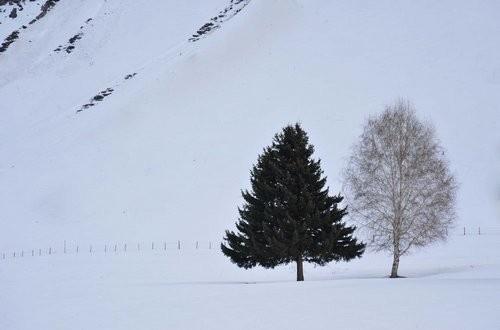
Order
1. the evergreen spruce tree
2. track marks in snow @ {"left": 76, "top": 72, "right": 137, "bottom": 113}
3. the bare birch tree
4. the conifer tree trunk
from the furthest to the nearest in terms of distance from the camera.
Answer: track marks in snow @ {"left": 76, "top": 72, "right": 137, "bottom": 113}
the conifer tree trunk
the bare birch tree
the evergreen spruce tree

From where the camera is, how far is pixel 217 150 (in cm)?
5259

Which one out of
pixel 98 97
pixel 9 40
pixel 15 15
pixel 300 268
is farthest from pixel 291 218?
pixel 15 15

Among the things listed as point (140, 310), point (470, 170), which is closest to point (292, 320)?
point (140, 310)

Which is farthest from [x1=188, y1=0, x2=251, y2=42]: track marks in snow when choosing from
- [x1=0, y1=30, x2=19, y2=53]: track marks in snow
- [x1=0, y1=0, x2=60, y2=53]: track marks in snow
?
[x1=0, y1=0, x2=60, y2=53]: track marks in snow

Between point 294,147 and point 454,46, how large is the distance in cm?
4324

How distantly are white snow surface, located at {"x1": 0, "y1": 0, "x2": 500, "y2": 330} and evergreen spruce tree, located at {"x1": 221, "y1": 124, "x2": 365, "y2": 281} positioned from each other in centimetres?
158

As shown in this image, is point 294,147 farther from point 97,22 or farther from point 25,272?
point 97,22

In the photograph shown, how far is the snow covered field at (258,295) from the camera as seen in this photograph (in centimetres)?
1476

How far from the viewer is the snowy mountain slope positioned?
4603 centimetres

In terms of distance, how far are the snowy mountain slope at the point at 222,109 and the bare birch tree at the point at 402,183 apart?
15646 mm

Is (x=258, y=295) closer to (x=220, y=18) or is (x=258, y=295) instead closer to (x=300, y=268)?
(x=300, y=268)

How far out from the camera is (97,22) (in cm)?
9950

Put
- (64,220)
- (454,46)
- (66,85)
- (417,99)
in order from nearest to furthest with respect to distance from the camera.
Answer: (64,220) → (417,99) → (454,46) → (66,85)

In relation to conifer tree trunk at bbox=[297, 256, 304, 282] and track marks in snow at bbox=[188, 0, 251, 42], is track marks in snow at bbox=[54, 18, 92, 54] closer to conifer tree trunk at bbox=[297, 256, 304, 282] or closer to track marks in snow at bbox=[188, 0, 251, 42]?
track marks in snow at bbox=[188, 0, 251, 42]
